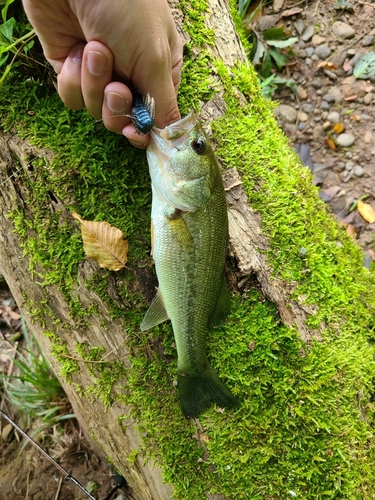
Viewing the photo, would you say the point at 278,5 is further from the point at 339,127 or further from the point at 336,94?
the point at 339,127

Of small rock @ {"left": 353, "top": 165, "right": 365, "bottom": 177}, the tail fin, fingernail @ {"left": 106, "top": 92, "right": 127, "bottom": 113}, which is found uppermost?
fingernail @ {"left": 106, "top": 92, "right": 127, "bottom": 113}

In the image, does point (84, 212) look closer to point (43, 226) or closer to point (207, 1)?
point (43, 226)

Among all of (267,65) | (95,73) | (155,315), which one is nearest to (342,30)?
(267,65)

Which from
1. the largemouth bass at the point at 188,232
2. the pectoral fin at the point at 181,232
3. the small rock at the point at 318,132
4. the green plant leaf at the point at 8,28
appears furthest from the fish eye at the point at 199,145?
the small rock at the point at 318,132

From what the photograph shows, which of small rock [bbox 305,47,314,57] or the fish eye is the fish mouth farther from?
small rock [bbox 305,47,314,57]

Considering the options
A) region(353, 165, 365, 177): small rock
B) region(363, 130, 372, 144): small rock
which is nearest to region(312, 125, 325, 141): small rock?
region(363, 130, 372, 144): small rock

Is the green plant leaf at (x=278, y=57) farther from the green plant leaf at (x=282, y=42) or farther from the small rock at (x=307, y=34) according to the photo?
the small rock at (x=307, y=34)
